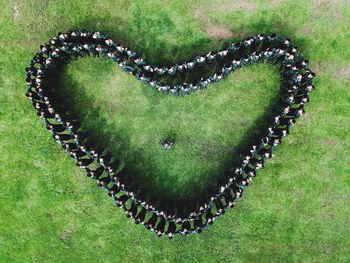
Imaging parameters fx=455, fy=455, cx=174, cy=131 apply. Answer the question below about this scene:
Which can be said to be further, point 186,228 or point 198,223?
point 198,223

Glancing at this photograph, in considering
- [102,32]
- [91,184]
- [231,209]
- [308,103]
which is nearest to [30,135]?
[91,184]

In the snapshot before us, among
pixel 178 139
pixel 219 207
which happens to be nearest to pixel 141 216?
pixel 219 207

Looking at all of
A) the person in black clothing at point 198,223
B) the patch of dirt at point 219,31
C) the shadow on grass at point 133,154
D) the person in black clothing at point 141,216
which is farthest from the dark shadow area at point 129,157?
the patch of dirt at point 219,31

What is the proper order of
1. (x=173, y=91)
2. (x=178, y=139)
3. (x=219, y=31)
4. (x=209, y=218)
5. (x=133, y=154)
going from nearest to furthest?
(x=209, y=218), (x=173, y=91), (x=219, y=31), (x=178, y=139), (x=133, y=154)

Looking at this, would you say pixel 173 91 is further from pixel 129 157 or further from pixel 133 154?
pixel 129 157

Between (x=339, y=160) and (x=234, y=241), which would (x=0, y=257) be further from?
(x=339, y=160)

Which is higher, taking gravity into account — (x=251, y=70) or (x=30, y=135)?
(x=251, y=70)

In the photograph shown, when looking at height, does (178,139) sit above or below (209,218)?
above

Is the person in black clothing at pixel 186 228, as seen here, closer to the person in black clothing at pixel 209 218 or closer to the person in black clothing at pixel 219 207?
the person in black clothing at pixel 209 218
